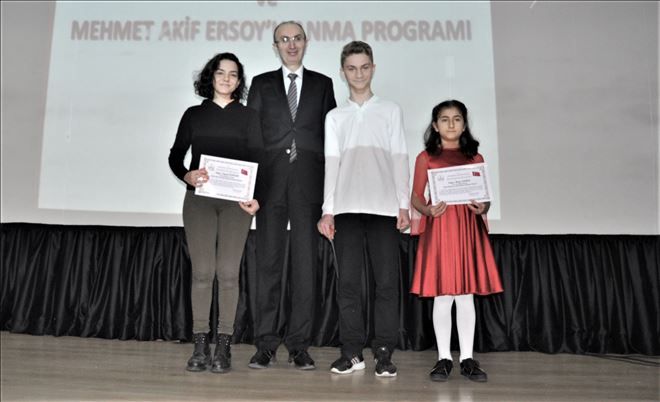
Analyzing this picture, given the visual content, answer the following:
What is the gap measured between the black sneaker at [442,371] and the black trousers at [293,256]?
58 centimetres

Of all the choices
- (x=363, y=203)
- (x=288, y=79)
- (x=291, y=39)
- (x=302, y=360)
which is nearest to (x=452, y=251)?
(x=363, y=203)

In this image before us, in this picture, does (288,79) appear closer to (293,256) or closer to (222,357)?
(293,256)

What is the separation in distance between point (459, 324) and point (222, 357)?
1042 mm

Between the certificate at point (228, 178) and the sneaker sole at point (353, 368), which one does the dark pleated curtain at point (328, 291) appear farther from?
the certificate at point (228, 178)

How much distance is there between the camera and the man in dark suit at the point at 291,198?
8.65 feet

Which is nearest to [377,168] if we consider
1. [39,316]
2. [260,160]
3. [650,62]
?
[260,160]

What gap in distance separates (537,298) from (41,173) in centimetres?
317

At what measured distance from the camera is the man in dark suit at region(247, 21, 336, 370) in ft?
8.65

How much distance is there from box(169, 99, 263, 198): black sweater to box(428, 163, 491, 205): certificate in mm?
811

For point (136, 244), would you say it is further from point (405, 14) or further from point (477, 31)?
point (477, 31)

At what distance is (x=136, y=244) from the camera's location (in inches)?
145

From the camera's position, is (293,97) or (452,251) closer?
(452,251)

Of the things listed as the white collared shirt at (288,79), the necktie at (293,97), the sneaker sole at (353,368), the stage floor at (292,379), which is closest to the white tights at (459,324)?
the stage floor at (292,379)

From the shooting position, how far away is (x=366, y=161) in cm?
255
